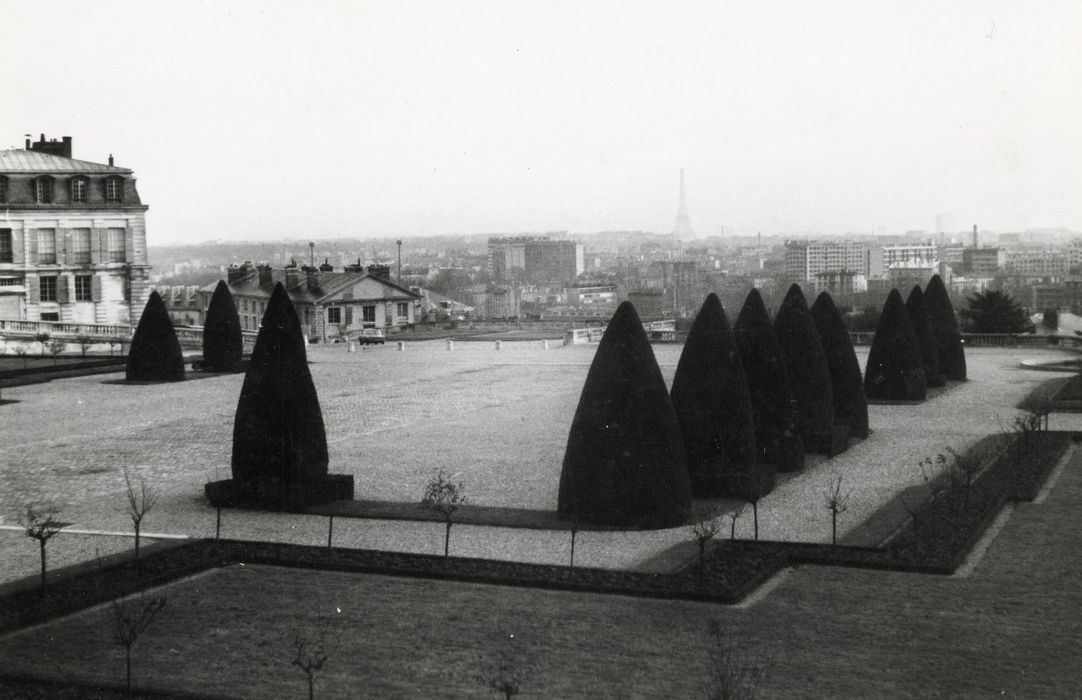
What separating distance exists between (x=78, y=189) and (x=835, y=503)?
4733 cm

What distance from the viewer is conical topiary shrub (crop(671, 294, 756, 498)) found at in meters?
19.8

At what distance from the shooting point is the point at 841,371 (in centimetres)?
2677

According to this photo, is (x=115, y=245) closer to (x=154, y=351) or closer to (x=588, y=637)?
(x=154, y=351)

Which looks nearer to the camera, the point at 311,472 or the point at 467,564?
the point at 467,564

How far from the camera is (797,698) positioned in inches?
411

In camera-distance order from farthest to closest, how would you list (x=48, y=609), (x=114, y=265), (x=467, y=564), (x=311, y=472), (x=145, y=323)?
(x=114, y=265) → (x=145, y=323) → (x=311, y=472) → (x=467, y=564) → (x=48, y=609)

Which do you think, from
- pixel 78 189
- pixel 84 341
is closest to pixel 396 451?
pixel 84 341

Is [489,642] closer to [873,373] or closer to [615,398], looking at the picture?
[615,398]

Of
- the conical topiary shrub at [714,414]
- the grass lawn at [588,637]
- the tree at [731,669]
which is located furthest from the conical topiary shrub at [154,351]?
the tree at [731,669]

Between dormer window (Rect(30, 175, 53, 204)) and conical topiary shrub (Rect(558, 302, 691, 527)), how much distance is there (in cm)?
4310

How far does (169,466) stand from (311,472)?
202 inches

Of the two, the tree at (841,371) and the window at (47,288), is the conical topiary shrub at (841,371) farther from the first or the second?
the window at (47,288)

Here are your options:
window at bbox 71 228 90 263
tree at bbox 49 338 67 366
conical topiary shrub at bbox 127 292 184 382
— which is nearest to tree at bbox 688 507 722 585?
conical topiary shrub at bbox 127 292 184 382

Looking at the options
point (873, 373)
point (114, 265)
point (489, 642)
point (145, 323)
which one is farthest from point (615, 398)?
point (114, 265)
